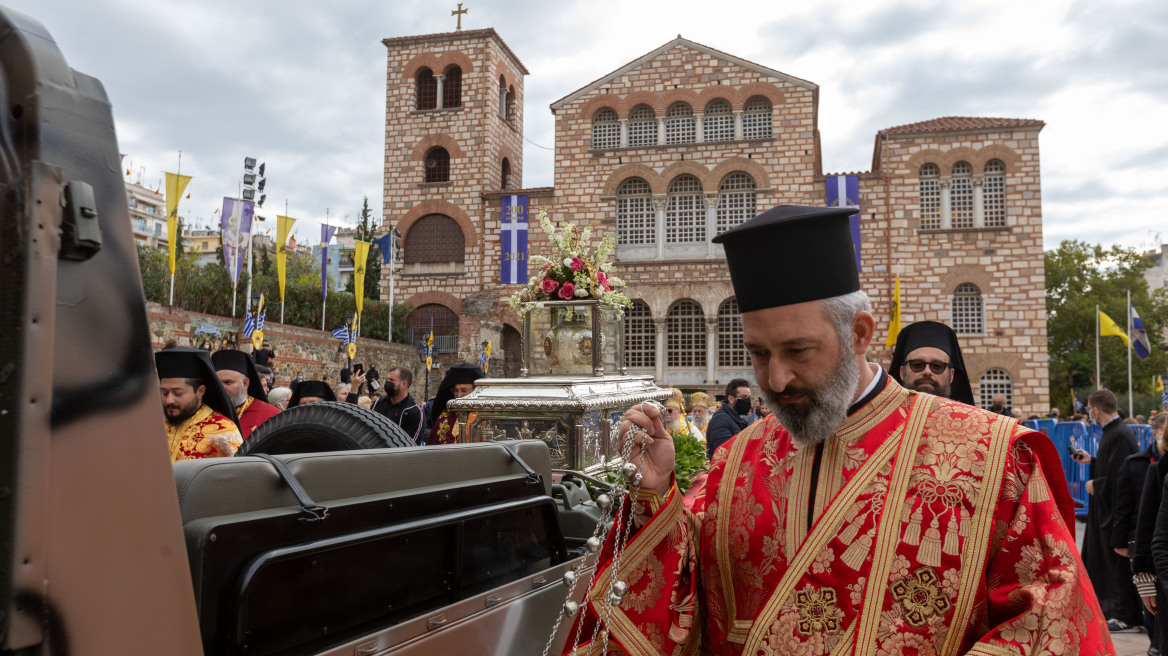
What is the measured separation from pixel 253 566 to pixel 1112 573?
801cm

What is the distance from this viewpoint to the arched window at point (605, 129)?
2912 cm

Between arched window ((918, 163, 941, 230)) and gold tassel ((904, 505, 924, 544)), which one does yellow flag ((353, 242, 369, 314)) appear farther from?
gold tassel ((904, 505, 924, 544))

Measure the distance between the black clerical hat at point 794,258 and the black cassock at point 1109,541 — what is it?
20.7 ft

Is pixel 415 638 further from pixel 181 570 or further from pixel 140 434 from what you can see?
pixel 140 434

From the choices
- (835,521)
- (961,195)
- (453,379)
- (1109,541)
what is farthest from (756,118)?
(835,521)

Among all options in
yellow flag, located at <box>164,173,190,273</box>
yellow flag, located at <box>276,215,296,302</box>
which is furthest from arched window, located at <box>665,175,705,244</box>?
yellow flag, located at <box>164,173,190,273</box>

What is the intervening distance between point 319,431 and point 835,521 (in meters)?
2.10

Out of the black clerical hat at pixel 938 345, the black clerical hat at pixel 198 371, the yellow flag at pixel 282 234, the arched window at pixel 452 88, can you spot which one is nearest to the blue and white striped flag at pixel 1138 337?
the arched window at pixel 452 88

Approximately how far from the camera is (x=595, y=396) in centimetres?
705

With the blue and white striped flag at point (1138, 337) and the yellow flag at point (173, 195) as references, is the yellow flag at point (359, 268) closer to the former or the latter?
the yellow flag at point (173, 195)

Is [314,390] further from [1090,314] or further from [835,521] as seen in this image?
[1090,314]

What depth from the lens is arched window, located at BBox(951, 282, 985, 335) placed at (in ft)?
88.2

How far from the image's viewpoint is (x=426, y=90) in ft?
102

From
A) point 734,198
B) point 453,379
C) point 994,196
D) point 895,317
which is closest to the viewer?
point 453,379
